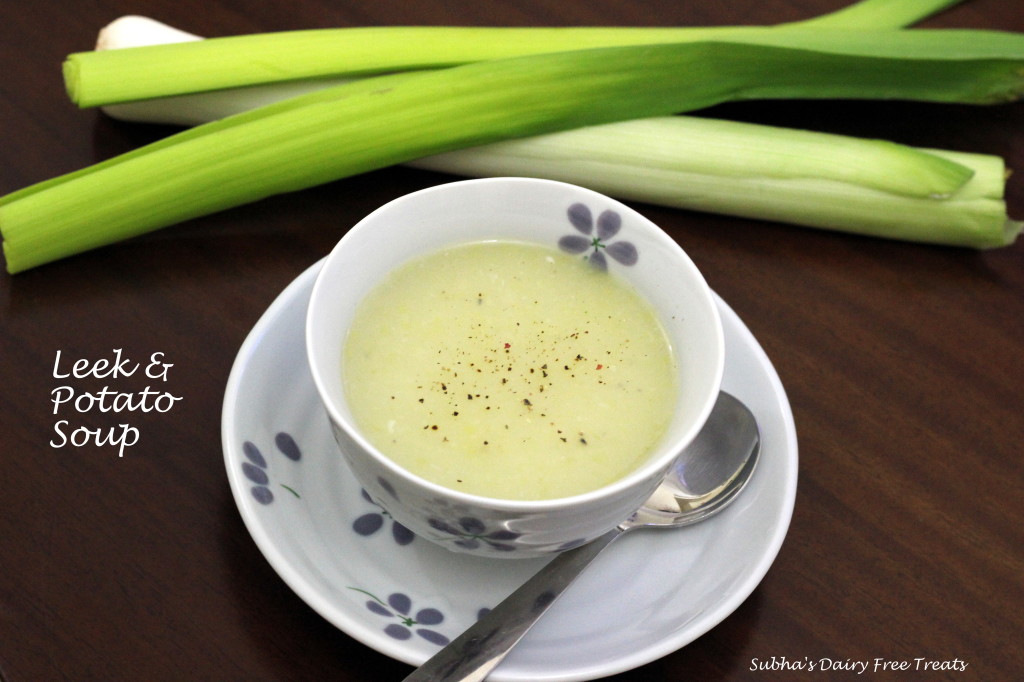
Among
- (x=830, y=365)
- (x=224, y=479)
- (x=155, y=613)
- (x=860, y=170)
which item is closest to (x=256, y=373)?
(x=224, y=479)

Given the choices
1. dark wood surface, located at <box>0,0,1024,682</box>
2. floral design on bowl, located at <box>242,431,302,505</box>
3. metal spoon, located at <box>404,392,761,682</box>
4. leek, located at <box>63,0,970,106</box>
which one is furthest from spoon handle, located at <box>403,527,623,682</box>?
leek, located at <box>63,0,970,106</box>

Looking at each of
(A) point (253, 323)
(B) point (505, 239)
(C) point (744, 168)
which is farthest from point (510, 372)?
(C) point (744, 168)

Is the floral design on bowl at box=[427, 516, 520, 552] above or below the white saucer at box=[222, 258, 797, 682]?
above

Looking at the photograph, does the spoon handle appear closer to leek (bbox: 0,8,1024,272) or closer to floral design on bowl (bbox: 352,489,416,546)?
floral design on bowl (bbox: 352,489,416,546)

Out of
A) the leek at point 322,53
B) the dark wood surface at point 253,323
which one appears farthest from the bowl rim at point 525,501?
the leek at point 322,53

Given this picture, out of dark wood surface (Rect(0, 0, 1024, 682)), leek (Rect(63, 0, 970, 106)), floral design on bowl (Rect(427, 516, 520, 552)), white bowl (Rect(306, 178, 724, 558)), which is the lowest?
dark wood surface (Rect(0, 0, 1024, 682))

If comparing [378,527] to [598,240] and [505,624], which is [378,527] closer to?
[505,624]
